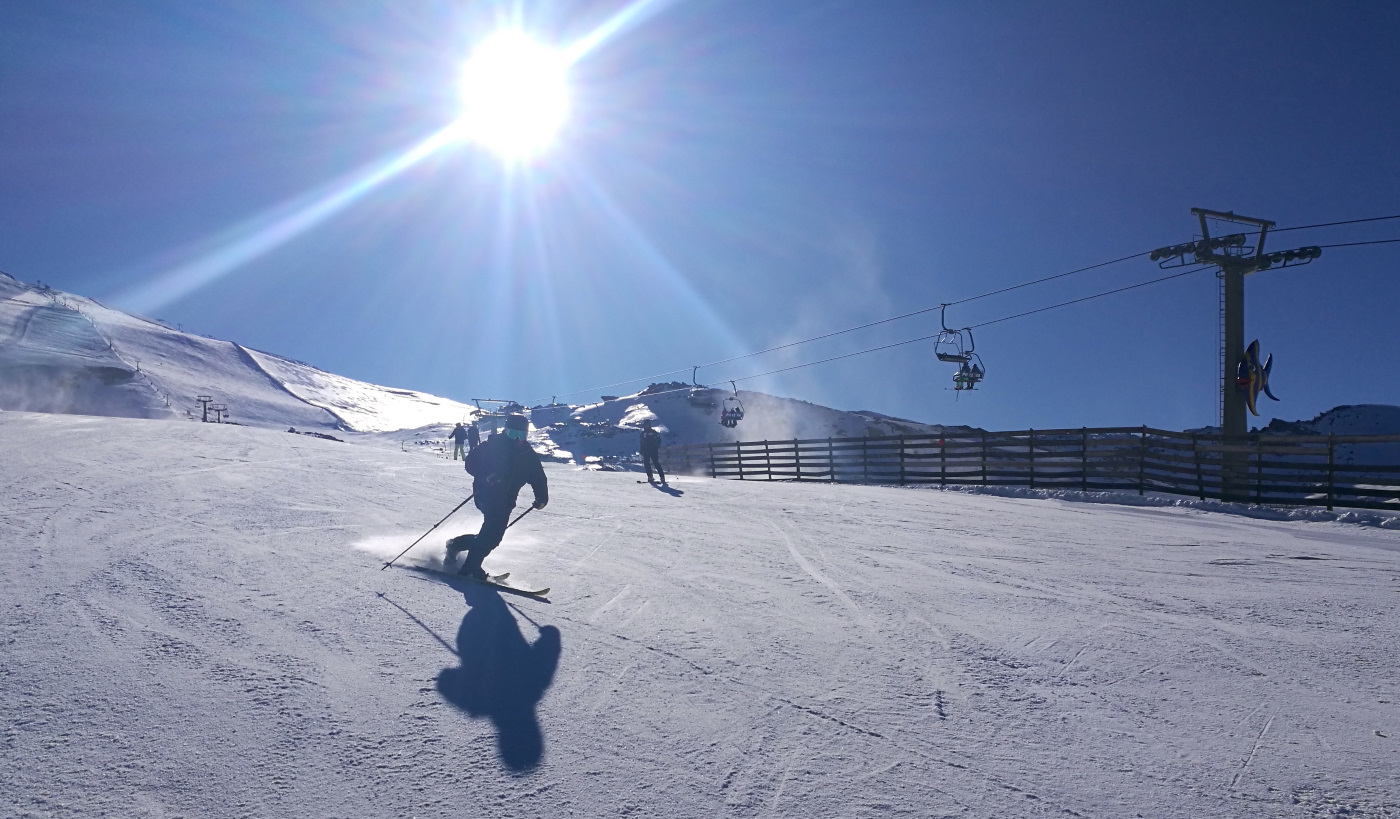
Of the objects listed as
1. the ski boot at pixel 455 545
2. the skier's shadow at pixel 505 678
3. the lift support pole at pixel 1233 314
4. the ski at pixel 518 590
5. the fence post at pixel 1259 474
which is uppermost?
the lift support pole at pixel 1233 314

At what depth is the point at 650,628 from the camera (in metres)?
4.54

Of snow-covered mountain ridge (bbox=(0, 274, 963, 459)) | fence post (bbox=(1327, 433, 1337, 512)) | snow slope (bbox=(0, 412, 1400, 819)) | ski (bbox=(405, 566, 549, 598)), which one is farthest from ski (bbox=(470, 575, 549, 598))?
snow-covered mountain ridge (bbox=(0, 274, 963, 459))

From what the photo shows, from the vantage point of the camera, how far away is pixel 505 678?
3.64m

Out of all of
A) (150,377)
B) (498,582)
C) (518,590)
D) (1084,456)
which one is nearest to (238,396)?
(150,377)

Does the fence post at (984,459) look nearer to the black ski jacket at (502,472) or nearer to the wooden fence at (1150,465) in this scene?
the wooden fence at (1150,465)

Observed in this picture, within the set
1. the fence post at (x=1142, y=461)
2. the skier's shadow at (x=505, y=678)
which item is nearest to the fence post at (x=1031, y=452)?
the fence post at (x=1142, y=461)

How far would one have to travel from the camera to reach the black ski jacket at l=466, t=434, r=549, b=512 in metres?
6.22

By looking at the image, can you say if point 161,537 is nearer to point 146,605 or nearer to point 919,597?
point 146,605

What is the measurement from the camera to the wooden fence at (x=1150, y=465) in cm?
1313

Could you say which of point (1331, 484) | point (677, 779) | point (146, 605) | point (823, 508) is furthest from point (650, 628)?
point (1331, 484)

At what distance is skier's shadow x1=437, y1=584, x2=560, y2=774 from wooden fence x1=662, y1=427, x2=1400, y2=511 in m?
15.5

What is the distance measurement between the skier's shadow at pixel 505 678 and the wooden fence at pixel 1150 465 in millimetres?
15454

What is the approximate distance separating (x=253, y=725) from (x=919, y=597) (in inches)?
180

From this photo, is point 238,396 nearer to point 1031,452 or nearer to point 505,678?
point 1031,452
